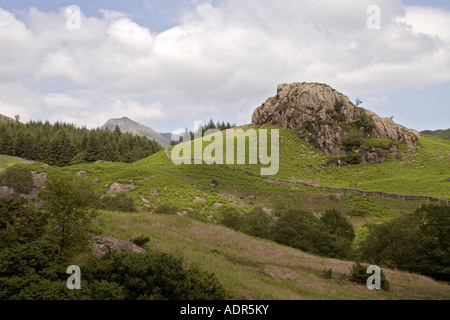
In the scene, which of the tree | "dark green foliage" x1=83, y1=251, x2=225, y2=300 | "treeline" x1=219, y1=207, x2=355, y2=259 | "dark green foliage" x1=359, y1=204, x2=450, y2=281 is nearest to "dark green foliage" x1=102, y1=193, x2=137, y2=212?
"treeline" x1=219, y1=207, x2=355, y2=259

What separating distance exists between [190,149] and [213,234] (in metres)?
79.5

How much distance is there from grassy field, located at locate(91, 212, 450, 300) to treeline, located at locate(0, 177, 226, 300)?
323 centimetres

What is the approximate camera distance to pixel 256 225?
37.6 m

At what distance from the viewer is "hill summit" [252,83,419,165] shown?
313 ft

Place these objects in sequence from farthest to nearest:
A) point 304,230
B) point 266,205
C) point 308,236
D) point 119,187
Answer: point 266,205 < point 119,187 < point 304,230 < point 308,236

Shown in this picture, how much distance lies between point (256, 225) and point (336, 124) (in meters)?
74.0

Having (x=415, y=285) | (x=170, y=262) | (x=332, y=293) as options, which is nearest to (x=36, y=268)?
(x=170, y=262)

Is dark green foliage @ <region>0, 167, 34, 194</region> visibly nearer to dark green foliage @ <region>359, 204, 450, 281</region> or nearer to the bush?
the bush

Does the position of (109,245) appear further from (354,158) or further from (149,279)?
(354,158)

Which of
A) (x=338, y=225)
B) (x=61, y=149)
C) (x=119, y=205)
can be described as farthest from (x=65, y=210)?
(x=61, y=149)

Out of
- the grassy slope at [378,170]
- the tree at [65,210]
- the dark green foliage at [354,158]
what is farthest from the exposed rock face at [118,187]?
the dark green foliage at [354,158]

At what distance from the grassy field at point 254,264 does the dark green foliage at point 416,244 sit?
3.72 meters

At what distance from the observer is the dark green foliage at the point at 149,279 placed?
48.0 ft

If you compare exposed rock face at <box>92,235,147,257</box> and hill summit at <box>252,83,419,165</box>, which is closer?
exposed rock face at <box>92,235,147,257</box>
